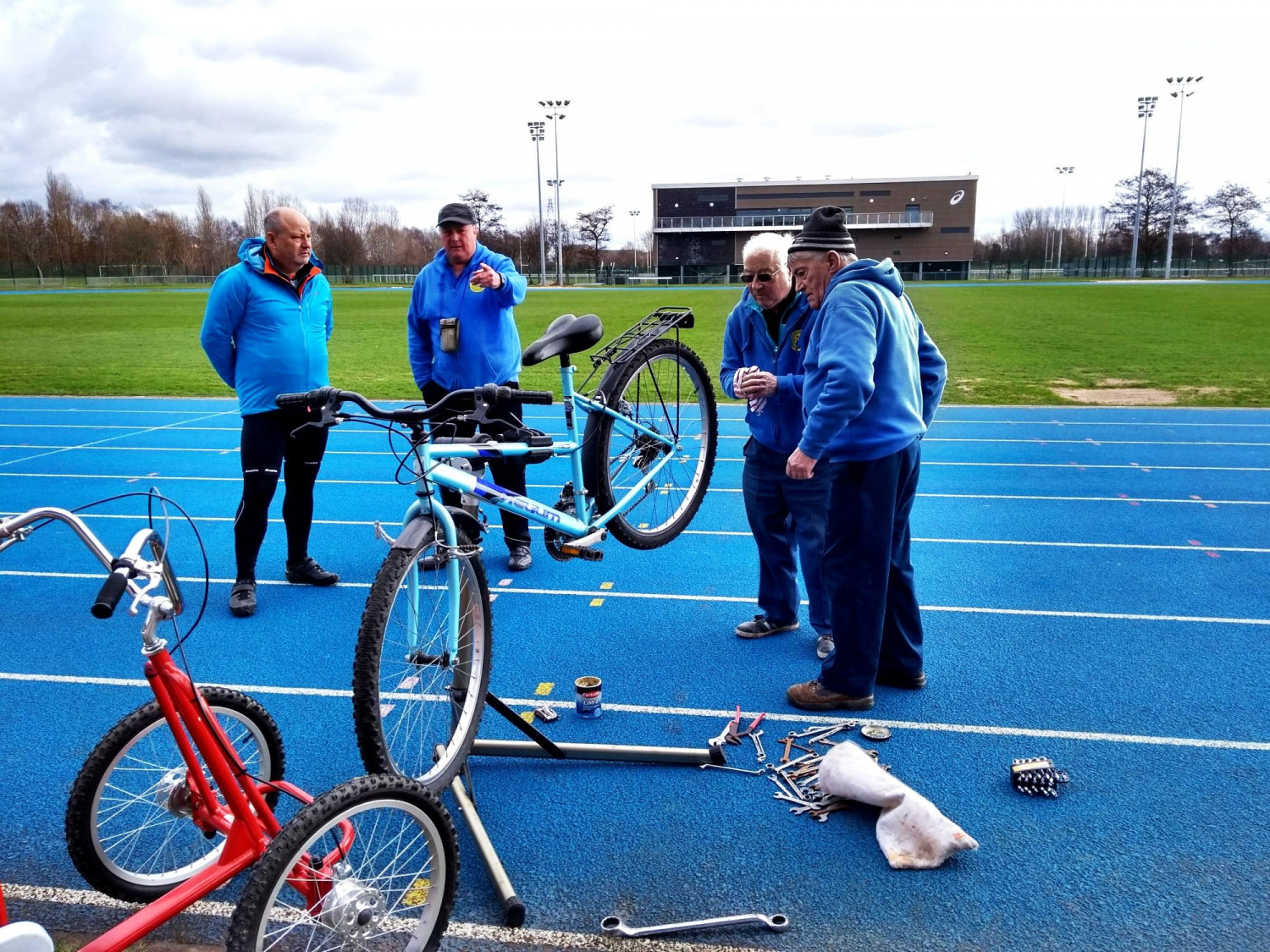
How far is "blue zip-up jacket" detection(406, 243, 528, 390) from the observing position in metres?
5.44

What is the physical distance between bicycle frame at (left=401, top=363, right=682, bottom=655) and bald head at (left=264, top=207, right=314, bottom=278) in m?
2.23

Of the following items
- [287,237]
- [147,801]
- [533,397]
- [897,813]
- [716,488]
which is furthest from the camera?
[716,488]

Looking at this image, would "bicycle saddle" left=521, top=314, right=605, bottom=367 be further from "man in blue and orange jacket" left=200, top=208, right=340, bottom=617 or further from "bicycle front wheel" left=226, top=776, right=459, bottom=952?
"man in blue and orange jacket" left=200, top=208, right=340, bottom=617

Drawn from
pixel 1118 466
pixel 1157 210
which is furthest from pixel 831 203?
pixel 1118 466

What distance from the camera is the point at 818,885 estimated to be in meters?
2.88

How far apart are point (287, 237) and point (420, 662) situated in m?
3.02

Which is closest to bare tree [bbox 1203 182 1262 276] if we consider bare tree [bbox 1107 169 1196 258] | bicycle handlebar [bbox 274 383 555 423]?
bare tree [bbox 1107 169 1196 258]

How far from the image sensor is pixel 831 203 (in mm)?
83250

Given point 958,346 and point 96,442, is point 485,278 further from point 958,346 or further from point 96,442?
point 958,346

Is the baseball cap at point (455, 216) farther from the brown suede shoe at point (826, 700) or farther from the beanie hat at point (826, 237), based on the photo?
the brown suede shoe at point (826, 700)

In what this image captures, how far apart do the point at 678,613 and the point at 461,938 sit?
8.98 feet

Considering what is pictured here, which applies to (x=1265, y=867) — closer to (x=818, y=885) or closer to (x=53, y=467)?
(x=818, y=885)

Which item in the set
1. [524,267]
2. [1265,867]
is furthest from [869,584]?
[524,267]

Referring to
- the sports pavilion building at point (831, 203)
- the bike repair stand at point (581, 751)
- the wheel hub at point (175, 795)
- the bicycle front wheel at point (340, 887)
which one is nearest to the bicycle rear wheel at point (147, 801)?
the wheel hub at point (175, 795)
